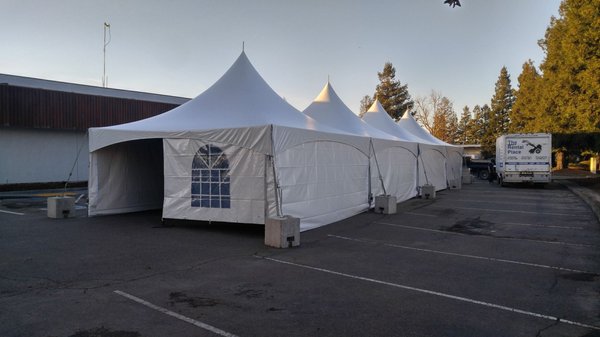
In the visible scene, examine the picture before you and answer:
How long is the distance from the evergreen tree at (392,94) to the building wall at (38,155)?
44247 mm

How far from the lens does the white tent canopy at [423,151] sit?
2019 centimetres

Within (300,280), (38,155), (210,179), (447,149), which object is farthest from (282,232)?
(38,155)

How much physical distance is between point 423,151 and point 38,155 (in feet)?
70.7

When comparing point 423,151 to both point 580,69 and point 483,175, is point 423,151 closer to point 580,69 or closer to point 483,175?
point 580,69

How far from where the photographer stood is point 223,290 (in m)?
5.80

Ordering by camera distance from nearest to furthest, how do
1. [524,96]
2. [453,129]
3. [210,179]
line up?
[210,179]
[524,96]
[453,129]

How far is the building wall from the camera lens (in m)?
23.8

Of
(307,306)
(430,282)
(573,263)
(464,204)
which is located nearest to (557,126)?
(464,204)

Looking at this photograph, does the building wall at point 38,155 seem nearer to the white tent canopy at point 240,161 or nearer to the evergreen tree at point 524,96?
the white tent canopy at point 240,161

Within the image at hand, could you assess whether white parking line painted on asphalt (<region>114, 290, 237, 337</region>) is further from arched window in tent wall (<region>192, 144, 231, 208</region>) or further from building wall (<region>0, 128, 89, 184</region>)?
building wall (<region>0, 128, 89, 184</region>)

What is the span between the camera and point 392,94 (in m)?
62.9

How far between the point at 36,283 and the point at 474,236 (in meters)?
8.73

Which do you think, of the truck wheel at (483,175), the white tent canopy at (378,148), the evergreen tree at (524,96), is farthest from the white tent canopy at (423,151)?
the evergreen tree at (524,96)

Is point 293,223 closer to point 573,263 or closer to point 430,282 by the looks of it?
point 430,282
